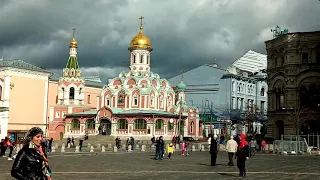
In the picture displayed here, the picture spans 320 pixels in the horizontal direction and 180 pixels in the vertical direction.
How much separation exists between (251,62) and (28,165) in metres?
95.6

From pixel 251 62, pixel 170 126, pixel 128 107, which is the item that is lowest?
pixel 170 126

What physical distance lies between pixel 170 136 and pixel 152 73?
467 inches

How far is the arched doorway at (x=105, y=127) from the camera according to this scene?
65750 millimetres

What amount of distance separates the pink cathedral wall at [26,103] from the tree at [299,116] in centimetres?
3749

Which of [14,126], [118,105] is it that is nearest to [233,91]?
[118,105]

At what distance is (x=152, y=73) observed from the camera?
71.9 meters

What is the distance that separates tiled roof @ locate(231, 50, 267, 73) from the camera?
97812mm

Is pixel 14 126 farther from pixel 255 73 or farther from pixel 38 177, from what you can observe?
pixel 38 177

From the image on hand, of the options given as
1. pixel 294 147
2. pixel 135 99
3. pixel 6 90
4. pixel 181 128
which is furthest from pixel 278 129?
→ pixel 6 90

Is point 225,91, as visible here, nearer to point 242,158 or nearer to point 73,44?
point 73,44

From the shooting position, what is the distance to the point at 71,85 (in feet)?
234

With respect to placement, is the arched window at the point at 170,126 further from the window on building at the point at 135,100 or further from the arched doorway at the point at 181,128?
the window on building at the point at 135,100

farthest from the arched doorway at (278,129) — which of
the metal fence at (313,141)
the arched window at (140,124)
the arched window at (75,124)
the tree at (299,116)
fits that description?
the arched window at (75,124)

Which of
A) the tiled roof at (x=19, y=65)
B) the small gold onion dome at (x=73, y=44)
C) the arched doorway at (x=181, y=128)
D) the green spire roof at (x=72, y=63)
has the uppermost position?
the small gold onion dome at (x=73, y=44)
